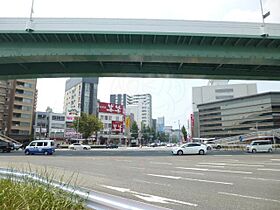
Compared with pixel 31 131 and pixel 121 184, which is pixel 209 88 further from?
pixel 121 184

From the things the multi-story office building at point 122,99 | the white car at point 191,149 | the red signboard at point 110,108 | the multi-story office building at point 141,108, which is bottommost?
the white car at point 191,149

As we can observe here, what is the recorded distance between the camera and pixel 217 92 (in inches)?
4429

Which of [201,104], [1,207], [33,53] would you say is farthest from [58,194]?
[201,104]

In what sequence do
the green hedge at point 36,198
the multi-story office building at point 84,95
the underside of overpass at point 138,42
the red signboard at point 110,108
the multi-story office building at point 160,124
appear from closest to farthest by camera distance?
the green hedge at point 36,198 → the underside of overpass at point 138,42 → the red signboard at point 110,108 → the multi-story office building at point 84,95 → the multi-story office building at point 160,124

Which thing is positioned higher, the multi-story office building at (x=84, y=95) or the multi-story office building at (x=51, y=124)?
the multi-story office building at (x=84, y=95)

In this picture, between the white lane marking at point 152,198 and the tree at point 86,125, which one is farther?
the tree at point 86,125

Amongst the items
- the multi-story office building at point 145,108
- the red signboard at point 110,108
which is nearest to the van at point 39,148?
the red signboard at point 110,108

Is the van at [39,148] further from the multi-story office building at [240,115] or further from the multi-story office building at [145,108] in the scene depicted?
the multi-story office building at [145,108]

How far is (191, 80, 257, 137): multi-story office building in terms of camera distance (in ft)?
358

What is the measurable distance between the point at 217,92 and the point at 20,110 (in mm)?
83950

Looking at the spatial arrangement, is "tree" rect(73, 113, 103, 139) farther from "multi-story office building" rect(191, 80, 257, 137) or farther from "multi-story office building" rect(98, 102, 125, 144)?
"multi-story office building" rect(191, 80, 257, 137)

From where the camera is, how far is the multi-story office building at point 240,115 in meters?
84.2

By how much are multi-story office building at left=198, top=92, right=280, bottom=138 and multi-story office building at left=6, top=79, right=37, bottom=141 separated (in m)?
71.6

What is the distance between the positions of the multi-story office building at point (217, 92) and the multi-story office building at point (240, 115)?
7119 millimetres
